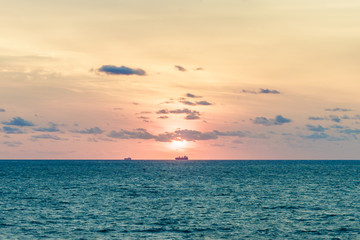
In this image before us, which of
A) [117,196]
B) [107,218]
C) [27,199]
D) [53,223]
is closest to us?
[53,223]

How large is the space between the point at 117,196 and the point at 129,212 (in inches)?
1064

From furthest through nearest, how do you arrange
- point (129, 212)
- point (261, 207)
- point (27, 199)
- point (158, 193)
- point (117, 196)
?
point (158, 193), point (117, 196), point (27, 199), point (261, 207), point (129, 212)

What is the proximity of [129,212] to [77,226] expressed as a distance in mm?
14468

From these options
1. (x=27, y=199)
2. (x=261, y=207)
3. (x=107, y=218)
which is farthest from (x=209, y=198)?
(x=27, y=199)

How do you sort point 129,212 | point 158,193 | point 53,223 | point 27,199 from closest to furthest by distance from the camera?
point 53,223, point 129,212, point 27,199, point 158,193

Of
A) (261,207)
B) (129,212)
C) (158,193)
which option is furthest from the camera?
(158,193)

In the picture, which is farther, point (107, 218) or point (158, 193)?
point (158, 193)

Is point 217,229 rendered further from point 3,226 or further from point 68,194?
point 68,194

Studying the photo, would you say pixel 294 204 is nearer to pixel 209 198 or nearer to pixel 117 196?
pixel 209 198

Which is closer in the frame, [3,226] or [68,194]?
[3,226]

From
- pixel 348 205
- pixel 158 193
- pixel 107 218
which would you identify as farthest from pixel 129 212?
pixel 348 205

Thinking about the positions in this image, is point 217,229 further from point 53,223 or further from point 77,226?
point 53,223

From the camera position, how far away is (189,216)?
72312mm

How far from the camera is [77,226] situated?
209 feet
